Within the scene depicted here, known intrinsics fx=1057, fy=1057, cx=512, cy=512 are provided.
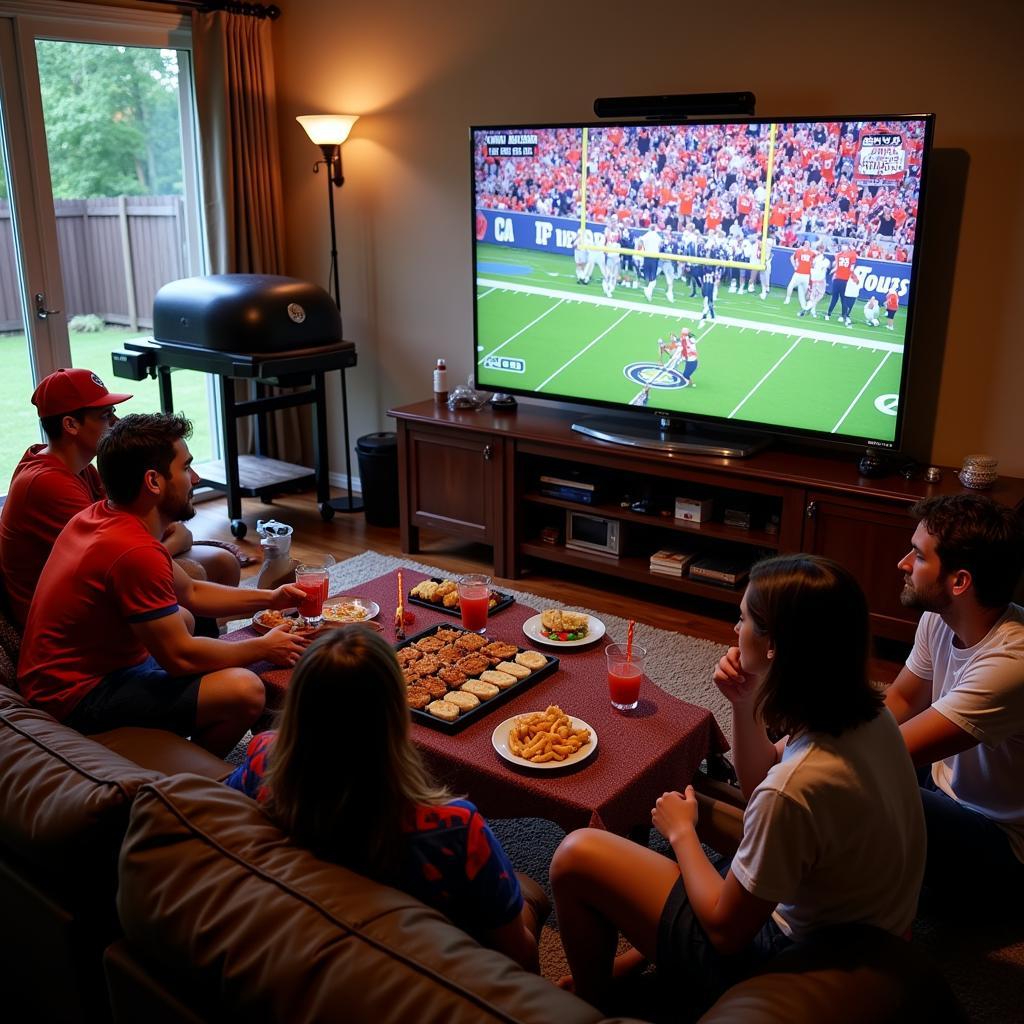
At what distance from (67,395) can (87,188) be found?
254 cm

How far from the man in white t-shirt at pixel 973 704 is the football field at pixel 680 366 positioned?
5.16ft

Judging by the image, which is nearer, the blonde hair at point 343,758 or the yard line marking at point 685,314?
the blonde hair at point 343,758

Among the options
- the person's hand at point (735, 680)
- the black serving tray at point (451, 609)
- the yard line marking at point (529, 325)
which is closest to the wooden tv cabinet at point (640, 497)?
the yard line marking at point (529, 325)

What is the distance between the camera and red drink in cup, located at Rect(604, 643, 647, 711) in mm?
2393

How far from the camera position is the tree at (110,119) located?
4.74 metres

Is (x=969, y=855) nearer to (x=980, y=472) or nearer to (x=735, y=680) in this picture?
(x=735, y=680)

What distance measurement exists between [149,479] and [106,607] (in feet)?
0.99

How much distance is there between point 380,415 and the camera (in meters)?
5.53

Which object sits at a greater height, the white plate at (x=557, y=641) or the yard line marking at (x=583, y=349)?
the yard line marking at (x=583, y=349)

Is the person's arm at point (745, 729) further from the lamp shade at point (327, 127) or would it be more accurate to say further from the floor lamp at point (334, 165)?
the lamp shade at point (327, 127)

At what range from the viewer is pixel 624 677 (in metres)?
2.39

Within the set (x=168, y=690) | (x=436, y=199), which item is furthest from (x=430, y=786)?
(x=436, y=199)

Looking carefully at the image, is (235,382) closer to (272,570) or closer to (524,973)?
(272,570)

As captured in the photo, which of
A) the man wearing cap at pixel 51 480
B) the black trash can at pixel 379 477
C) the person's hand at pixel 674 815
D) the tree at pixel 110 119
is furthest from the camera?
the black trash can at pixel 379 477
